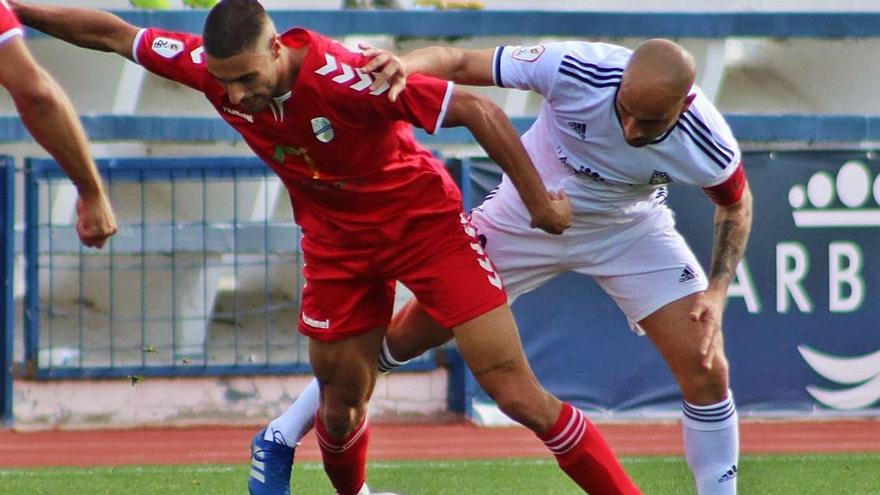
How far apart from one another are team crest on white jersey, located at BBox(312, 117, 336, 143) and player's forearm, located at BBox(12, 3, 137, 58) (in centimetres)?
84

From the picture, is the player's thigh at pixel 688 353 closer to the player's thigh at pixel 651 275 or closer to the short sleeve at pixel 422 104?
the player's thigh at pixel 651 275

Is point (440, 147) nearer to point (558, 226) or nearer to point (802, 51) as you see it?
point (802, 51)

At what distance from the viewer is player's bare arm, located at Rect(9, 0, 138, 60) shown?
18.4ft

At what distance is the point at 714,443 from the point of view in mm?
5855

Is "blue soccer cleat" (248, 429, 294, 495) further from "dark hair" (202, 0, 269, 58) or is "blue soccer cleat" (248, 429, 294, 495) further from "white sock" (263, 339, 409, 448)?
"dark hair" (202, 0, 269, 58)

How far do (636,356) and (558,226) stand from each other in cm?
568

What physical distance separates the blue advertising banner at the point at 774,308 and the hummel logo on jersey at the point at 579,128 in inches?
193

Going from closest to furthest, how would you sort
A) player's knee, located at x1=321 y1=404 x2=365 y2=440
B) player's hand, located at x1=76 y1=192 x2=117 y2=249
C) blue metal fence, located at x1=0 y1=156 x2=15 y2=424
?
player's hand, located at x1=76 y1=192 x2=117 y2=249 < player's knee, located at x1=321 y1=404 x2=365 y2=440 < blue metal fence, located at x1=0 y1=156 x2=15 y2=424

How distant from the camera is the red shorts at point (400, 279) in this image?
561 centimetres

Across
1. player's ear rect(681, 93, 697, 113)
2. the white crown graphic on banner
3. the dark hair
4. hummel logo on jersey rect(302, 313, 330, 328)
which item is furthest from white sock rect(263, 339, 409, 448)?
the white crown graphic on banner

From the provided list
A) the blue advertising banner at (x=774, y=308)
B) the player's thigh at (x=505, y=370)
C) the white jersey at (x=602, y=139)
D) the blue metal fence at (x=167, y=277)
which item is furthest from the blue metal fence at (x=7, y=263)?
the player's thigh at (x=505, y=370)

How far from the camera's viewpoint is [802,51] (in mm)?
15836

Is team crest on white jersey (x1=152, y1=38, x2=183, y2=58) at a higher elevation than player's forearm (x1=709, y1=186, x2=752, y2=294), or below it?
higher

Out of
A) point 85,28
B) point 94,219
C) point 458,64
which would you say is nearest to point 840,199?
point 458,64
